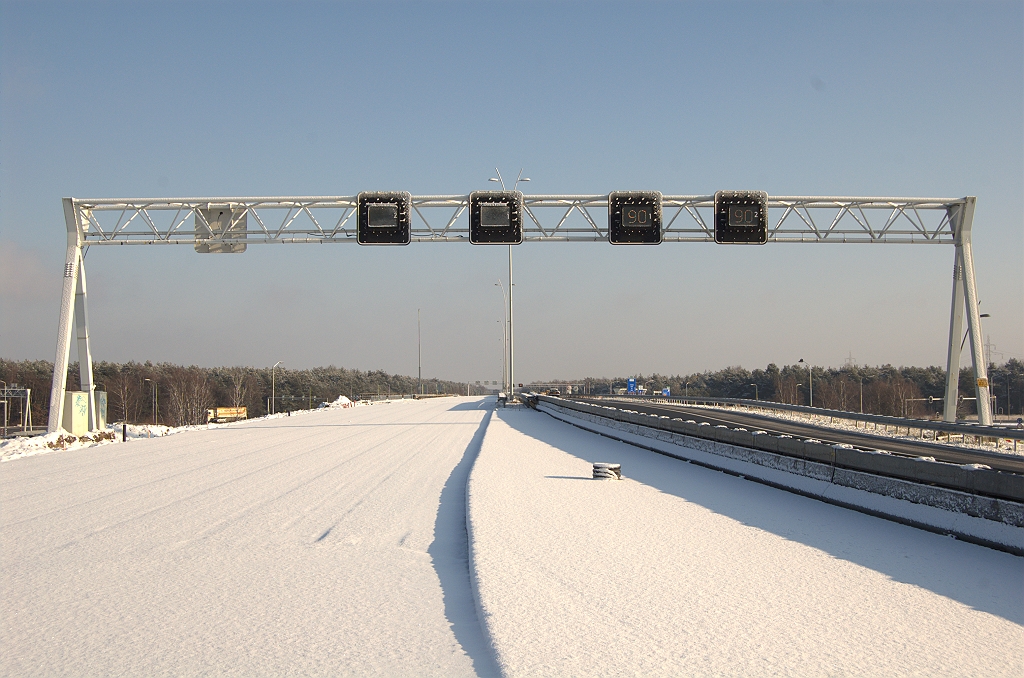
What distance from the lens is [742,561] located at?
8258mm

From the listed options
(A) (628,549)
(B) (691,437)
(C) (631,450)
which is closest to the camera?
(A) (628,549)

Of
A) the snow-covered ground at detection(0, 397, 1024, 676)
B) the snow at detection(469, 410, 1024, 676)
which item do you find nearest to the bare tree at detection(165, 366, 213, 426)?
the snow-covered ground at detection(0, 397, 1024, 676)

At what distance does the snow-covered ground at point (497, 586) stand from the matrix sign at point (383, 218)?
13.8m

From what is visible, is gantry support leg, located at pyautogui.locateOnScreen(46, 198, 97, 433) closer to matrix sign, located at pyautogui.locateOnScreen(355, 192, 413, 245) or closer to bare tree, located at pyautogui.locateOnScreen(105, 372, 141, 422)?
matrix sign, located at pyautogui.locateOnScreen(355, 192, 413, 245)

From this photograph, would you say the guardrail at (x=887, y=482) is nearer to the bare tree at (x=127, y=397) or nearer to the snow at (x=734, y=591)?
the snow at (x=734, y=591)

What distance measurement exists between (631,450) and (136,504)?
550 inches

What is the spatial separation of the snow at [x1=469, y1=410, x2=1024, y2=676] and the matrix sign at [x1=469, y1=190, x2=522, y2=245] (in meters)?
15.8

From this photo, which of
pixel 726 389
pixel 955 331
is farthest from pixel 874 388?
pixel 955 331

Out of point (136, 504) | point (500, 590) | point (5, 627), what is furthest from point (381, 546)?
point (136, 504)

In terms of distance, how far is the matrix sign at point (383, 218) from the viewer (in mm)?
26844

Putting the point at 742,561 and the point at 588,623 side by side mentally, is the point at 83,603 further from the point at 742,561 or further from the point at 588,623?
the point at 742,561

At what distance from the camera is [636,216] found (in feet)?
88.2

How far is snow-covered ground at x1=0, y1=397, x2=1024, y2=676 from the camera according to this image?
5609mm

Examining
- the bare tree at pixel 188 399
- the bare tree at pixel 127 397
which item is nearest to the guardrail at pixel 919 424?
the bare tree at pixel 188 399
